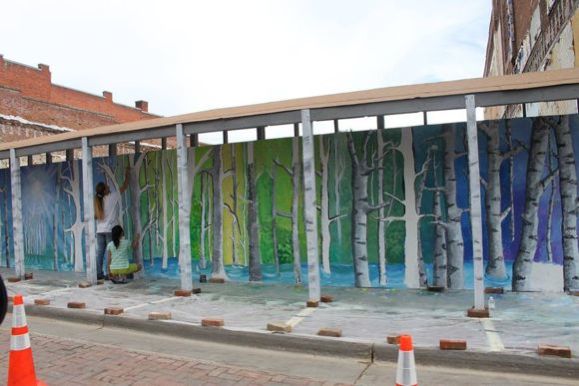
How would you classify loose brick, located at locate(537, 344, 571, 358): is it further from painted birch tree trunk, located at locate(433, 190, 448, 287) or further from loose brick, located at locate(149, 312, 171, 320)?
loose brick, located at locate(149, 312, 171, 320)

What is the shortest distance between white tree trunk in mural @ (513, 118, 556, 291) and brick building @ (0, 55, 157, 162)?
16.3m

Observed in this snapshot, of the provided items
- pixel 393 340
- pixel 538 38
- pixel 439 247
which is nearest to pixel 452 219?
pixel 439 247

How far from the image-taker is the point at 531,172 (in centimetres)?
658

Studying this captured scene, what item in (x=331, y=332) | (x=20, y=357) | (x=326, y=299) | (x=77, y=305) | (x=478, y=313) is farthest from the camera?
(x=77, y=305)

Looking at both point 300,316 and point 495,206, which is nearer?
point 300,316

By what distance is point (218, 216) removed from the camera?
27.9 ft

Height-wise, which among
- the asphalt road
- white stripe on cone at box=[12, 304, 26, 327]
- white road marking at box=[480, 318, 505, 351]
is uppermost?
white stripe on cone at box=[12, 304, 26, 327]

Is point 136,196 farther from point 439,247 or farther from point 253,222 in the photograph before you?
point 439,247

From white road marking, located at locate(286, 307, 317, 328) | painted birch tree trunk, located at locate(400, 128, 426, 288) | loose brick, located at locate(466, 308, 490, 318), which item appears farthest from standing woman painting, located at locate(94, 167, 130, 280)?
loose brick, located at locate(466, 308, 490, 318)

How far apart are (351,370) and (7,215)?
9.69 metres

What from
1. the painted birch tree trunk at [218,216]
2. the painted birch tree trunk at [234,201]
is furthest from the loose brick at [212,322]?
the painted birch tree trunk at [218,216]

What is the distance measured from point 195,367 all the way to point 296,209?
3615 millimetres

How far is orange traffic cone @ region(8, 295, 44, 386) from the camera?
382 cm

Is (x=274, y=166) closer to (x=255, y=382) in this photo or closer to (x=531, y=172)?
(x=531, y=172)
